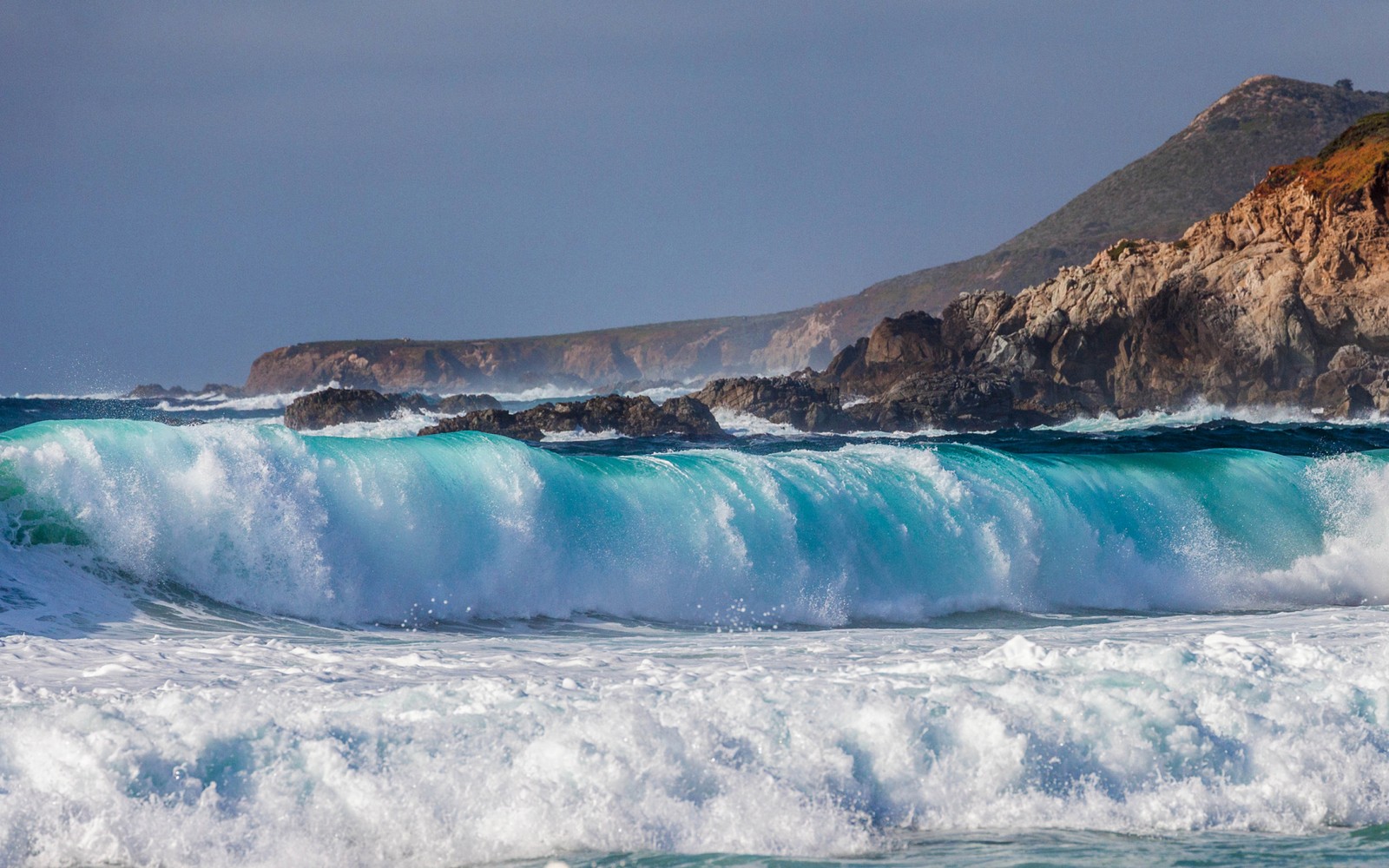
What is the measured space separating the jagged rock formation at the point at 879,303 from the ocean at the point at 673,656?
97266mm

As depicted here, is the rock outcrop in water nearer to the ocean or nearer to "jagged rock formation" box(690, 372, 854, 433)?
"jagged rock formation" box(690, 372, 854, 433)

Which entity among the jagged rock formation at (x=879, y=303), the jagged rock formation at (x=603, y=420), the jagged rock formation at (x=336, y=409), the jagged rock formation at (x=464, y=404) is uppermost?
the jagged rock formation at (x=879, y=303)

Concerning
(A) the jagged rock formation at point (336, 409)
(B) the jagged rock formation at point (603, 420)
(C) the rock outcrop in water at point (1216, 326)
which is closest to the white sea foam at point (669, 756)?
(B) the jagged rock formation at point (603, 420)

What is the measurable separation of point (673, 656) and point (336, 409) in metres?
33.4

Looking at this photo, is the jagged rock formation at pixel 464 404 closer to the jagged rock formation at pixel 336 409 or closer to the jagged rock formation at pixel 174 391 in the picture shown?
the jagged rock formation at pixel 336 409

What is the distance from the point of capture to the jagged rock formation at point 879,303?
112m

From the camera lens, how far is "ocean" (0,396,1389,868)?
4891mm

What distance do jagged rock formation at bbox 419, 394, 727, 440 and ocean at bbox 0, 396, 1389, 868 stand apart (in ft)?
57.3

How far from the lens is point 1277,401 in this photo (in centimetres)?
3956

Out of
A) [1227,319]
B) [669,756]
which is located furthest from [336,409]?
[669,756]

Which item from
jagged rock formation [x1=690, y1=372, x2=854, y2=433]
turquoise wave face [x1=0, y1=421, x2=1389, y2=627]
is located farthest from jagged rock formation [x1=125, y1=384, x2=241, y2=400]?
turquoise wave face [x1=0, y1=421, x2=1389, y2=627]

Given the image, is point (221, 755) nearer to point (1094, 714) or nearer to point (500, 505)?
point (1094, 714)

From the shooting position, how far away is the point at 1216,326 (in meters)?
41.5

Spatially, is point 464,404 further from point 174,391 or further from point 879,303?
point 879,303
